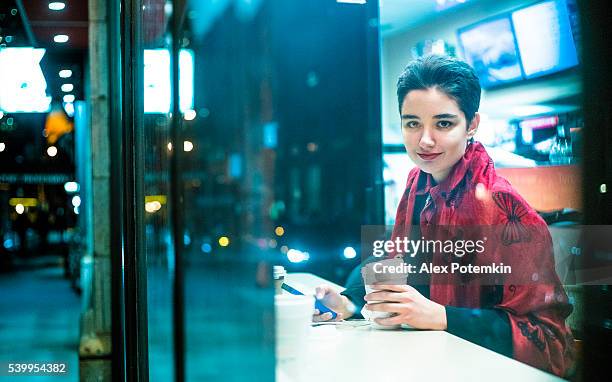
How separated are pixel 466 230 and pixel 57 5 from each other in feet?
9.71

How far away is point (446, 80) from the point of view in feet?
9.85

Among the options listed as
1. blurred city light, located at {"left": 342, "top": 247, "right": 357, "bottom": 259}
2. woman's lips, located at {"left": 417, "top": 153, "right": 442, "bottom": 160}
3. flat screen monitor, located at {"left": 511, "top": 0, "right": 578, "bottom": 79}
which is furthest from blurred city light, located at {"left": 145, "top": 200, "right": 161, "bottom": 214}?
flat screen monitor, located at {"left": 511, "top": 0, "right": 578, "bottom": 79}

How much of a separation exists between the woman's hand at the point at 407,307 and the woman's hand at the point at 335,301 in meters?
0.07

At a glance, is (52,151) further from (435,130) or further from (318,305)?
(435,130)

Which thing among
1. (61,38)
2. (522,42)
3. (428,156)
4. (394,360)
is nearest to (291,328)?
(394,360)

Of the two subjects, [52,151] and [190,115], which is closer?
[190,115]

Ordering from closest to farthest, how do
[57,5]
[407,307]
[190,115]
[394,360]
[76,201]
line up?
[394,360] < [190,115] < [407,307] < [57,5] < [76,201]

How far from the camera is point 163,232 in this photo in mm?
3676

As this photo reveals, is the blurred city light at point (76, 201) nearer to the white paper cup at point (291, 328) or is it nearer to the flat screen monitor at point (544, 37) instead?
the white paper cup at point (291, 328)

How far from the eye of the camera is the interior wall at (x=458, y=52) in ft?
9.67

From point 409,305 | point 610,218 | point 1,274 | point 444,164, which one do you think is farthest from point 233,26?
point 1,274

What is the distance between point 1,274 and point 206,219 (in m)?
2.72

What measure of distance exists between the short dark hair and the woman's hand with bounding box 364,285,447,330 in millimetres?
696

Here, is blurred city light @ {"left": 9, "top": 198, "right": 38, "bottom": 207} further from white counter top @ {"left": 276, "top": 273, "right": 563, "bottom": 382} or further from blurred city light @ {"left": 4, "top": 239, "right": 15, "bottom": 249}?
white counter top @ {"left": 276, "top": 273, "right": 563, "bottom": 382}
